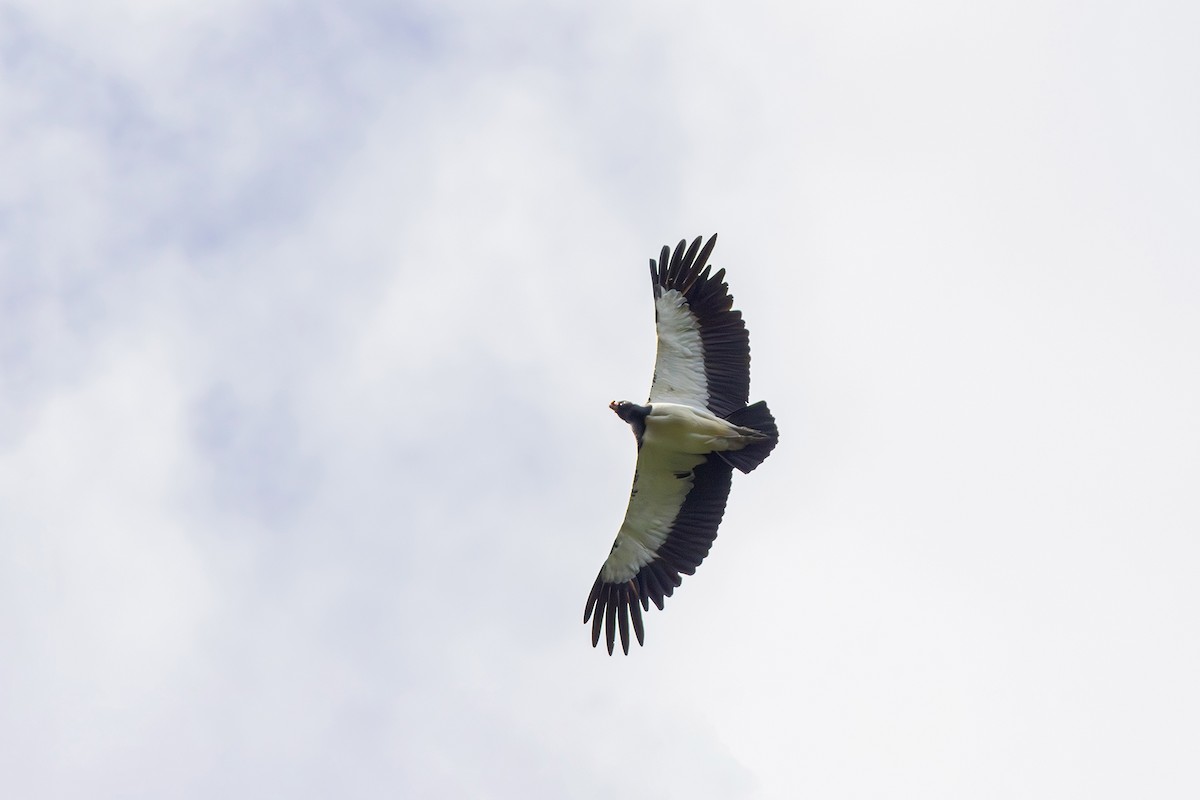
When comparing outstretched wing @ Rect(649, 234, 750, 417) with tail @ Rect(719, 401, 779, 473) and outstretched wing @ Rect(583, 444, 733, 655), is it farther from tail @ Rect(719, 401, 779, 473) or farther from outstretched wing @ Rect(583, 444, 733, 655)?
outstretched wing @ Rect(583, 444, 733, 655)

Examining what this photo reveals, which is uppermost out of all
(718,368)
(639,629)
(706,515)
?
(718,368)

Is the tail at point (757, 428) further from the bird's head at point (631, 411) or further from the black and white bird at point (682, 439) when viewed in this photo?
the bird's head at point (631, 411)

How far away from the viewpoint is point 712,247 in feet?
80.2

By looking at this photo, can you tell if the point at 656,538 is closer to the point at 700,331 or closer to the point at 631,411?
the point at 631,411

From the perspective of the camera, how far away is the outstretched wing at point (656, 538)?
2499cm

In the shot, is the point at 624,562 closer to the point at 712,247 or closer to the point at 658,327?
the point at 658,327

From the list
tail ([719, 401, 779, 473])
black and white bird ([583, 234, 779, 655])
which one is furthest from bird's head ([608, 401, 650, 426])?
tail ([719, 401, 779, 473])

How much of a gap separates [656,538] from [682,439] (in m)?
2.19

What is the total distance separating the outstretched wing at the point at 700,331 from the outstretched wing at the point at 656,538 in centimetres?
131

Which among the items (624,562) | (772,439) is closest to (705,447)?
(772,439)

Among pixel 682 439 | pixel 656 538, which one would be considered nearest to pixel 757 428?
pixel 682 439

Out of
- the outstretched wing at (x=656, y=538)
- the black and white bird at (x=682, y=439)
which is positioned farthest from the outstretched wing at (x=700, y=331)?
the outstretched wing at (x=656, y=538)

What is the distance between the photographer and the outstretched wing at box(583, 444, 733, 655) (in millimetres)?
24986

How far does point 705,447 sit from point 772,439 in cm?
117
